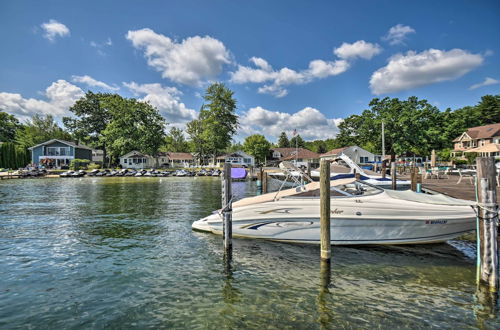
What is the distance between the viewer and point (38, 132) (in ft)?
256

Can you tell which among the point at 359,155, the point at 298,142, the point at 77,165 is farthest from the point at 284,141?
the point at 77,165

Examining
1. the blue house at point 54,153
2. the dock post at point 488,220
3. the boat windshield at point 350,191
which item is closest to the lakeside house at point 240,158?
the blue house at point 54,153

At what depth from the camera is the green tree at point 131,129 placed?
5944 cm

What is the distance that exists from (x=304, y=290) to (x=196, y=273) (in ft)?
8.31

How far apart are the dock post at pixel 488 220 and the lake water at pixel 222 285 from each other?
0.53 m

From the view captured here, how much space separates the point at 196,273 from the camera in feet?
21.0

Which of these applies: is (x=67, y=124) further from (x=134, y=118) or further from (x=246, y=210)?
(x=246, y=210)

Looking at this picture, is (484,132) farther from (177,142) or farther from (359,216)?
(177,142)

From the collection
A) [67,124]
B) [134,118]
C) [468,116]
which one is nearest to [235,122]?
[134,118]

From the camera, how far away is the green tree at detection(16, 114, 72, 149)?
68.4 m

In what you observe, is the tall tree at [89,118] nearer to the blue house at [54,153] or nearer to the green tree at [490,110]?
the blue house at [54,153]

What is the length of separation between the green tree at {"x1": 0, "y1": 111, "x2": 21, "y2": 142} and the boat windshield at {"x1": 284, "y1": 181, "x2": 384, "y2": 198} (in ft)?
280

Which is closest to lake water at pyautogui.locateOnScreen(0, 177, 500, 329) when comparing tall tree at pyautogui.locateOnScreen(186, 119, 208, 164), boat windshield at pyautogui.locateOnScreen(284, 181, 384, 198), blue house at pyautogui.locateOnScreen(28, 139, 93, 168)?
boat windshield at pyautogui.locateOnScreen(284, 181, 384, 198)

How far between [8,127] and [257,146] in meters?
63.4
